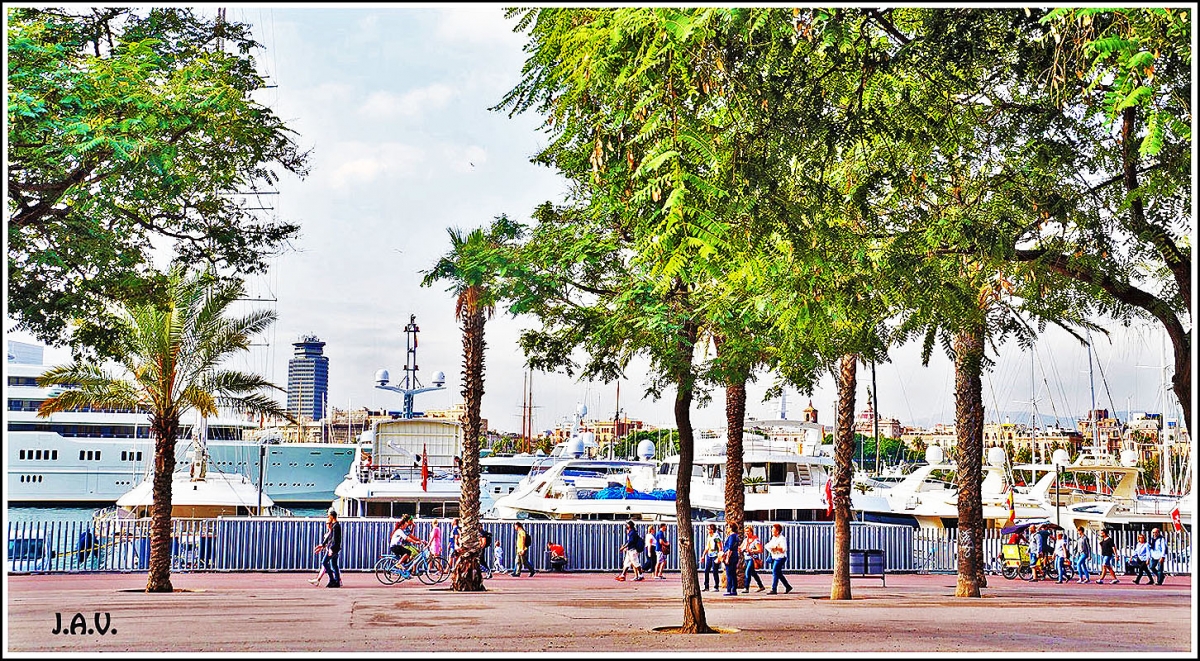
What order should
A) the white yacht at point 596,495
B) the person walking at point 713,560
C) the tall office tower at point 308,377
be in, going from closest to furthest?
the person walking at point 713,560 < the white yacht at point 596,495 < the tall office tower at point 308,377

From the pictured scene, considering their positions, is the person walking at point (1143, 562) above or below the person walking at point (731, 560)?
below

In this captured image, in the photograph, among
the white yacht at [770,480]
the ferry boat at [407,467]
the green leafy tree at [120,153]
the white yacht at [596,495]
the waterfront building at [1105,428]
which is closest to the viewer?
the green leafy tree at [120,153]

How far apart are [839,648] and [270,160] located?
339 inches

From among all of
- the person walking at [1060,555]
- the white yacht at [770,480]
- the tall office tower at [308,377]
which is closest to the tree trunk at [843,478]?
the person walking at [1060,555]

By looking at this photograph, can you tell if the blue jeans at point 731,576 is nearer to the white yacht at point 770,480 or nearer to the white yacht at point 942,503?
the white yacht at point 770,480

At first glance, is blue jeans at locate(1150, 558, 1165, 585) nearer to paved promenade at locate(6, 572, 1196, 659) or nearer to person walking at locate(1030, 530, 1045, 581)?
person walking at locate(1030, 530, 1045, 581)

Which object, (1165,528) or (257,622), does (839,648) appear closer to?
(257,622)

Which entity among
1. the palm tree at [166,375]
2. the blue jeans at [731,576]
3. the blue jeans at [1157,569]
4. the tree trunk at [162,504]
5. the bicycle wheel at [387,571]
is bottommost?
the blue jeans at [1157,569]

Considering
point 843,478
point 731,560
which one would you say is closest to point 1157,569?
point 843,478

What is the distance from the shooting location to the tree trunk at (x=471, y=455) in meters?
22.5

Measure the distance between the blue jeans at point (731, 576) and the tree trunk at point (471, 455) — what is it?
16.4 feet

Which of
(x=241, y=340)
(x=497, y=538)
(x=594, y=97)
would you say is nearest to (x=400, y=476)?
(x=497, y=538)

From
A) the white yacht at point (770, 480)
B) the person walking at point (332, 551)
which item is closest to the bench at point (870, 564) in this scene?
the white yacht at point (770, 480)

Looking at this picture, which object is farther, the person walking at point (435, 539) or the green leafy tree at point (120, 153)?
the person walking at point (435, 539)
